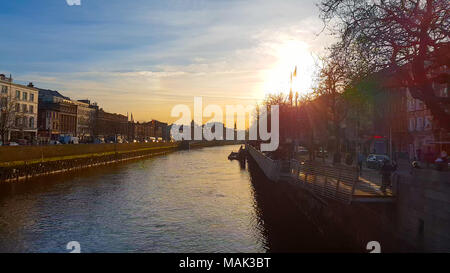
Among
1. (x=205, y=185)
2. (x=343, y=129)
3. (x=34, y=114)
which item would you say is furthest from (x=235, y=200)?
(x=34, y=114)

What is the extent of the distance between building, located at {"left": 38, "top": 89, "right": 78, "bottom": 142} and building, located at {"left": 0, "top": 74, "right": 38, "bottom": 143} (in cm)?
693

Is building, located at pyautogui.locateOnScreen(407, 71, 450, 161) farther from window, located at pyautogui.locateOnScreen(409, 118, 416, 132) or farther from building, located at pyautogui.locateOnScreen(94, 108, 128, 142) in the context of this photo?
building, located at pyautogui.locateOnScreen(94, 108, 128, 142)

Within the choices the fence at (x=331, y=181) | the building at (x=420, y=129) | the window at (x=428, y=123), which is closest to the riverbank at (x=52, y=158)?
the fence at (x=331, y=181)

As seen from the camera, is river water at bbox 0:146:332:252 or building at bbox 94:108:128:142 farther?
building at bbox 94:108:128:142

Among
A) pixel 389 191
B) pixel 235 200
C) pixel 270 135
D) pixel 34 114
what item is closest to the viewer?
pixel 389 191

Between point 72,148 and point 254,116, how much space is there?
4826 cm

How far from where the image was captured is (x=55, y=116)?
10562 cm

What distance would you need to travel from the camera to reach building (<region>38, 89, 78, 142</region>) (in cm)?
10181

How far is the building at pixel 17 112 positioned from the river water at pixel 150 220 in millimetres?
41010

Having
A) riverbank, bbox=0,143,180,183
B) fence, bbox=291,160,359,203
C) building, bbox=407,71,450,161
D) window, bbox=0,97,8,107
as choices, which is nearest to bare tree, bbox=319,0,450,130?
fence, bbox=291,160,359,203

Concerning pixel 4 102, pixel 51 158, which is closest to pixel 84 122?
pixel 4 102
